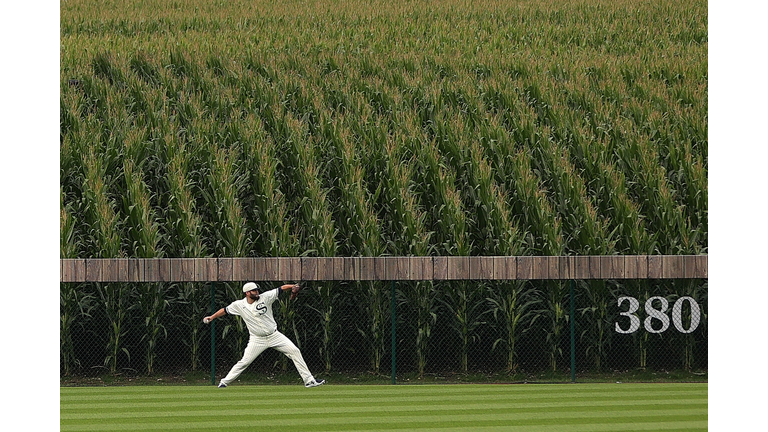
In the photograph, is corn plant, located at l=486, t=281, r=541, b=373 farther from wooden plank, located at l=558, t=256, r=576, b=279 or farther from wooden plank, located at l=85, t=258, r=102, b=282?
wooden plank, located at l=85, t=258, r=102, b=282

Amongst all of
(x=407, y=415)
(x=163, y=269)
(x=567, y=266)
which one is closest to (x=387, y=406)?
(x=407, y=415)

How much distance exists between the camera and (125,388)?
351 inches

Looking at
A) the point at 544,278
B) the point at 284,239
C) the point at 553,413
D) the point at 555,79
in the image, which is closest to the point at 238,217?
the point at 284,239

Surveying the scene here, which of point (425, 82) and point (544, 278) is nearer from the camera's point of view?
point (544, 278)

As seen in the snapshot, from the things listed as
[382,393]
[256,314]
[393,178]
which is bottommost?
[382,393]

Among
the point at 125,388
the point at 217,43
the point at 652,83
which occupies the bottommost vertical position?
the point at 125,388

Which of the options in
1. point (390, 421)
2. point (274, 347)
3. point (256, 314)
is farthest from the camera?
point (274, 347)

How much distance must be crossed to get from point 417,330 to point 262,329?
72.4 inches

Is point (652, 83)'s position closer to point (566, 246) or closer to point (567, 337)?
point (566, 246)

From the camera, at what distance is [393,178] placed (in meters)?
10.9

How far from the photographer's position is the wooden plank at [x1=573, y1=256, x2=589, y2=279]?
9.30m

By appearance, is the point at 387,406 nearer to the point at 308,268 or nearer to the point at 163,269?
the point at 308,268

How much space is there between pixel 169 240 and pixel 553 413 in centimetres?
478
